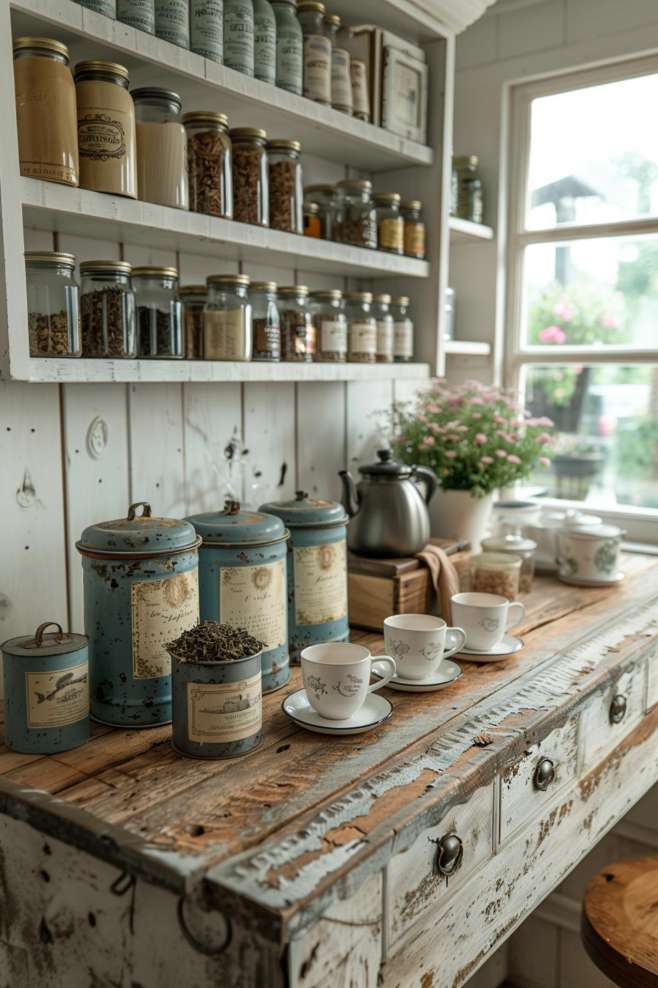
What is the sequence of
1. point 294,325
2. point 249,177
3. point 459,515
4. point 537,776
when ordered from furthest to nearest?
point 459,515 → point 294,325 → point 249,177 → point 537,776

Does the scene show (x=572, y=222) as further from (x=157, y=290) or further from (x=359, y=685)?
(x=359, y=685)

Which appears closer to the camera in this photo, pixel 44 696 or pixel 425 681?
pixel 44 696

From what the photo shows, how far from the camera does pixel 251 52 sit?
4.67 feet

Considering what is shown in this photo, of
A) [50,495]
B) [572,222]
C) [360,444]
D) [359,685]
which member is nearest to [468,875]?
[359,685]

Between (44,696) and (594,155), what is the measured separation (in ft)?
6.64

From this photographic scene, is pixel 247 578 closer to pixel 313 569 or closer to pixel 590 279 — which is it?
pixel 313 569

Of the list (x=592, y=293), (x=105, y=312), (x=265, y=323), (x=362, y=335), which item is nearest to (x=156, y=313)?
(x=105, y=312)

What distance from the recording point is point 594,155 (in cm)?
235

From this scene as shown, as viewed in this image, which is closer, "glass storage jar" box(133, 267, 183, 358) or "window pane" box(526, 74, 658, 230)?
"glass storage jar" box(133, 267, 183, 358)

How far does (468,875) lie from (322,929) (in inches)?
13.2

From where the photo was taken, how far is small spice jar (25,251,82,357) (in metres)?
1.22

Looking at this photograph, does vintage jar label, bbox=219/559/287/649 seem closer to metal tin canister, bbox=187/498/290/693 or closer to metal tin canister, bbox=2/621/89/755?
metal tin canister, bbox=187/498/290/693

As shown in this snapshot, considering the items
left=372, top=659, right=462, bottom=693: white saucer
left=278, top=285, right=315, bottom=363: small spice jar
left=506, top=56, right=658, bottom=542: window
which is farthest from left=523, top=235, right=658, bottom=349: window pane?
left=372, top=659, right=462, bottom=693: white saucer

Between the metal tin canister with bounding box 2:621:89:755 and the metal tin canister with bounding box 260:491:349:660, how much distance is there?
0.44 metres
